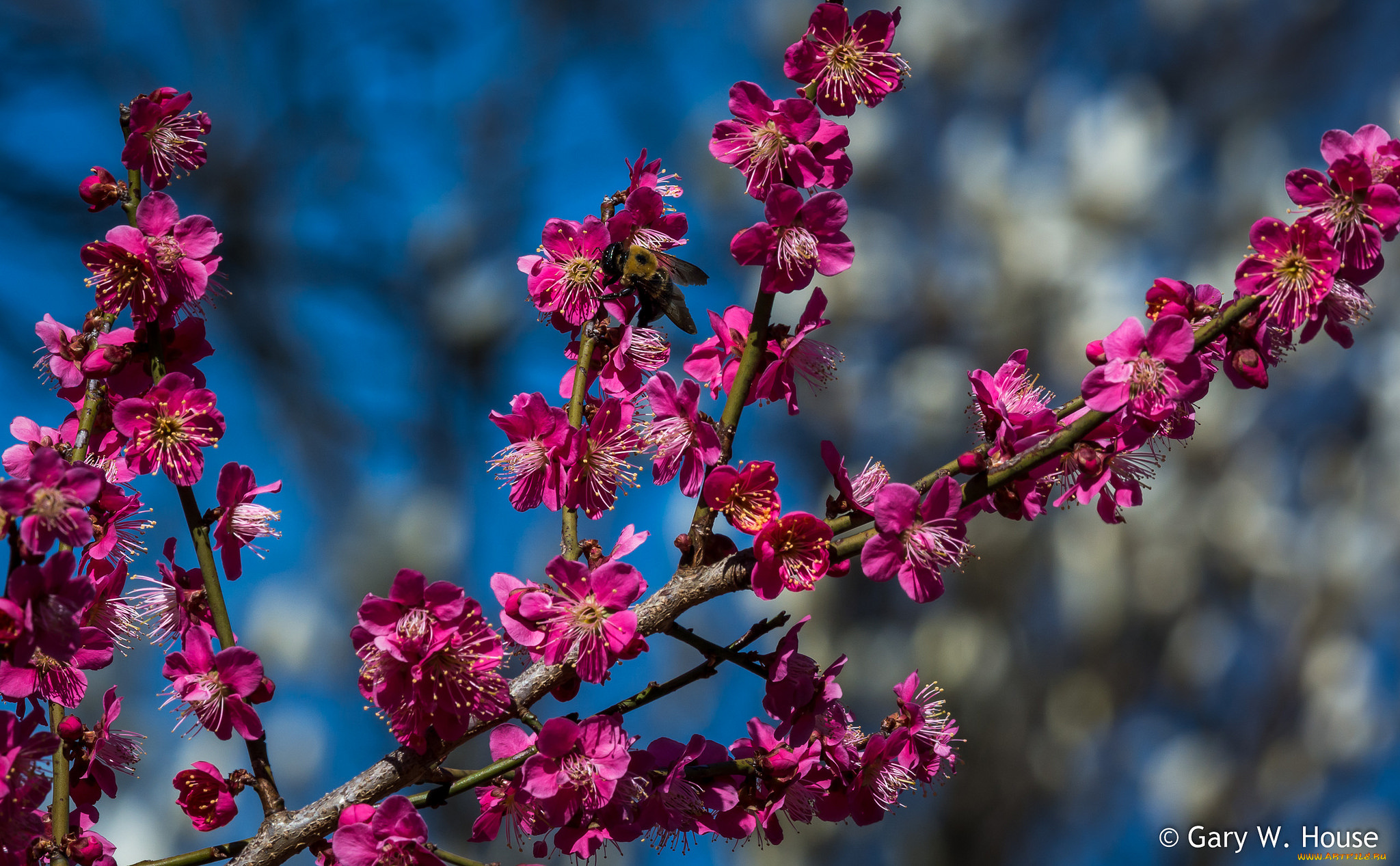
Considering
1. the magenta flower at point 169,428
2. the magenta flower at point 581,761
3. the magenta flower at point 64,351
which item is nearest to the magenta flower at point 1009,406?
the magenta flower at point 581,761

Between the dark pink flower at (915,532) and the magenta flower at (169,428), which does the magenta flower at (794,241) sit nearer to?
the dark pink flower at (915,532)

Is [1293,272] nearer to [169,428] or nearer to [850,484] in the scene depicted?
[850,484]

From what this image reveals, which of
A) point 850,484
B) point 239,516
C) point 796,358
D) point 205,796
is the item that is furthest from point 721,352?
point 205,796

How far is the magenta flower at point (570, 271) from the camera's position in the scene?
2.90 feet

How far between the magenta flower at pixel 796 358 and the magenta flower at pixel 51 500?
1.60ft

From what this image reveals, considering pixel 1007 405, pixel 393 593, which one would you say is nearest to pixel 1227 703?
pixel 1007 405

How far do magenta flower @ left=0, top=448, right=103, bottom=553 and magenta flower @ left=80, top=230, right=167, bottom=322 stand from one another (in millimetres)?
217

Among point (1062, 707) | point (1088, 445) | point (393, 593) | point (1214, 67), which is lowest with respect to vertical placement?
point (393, 593)

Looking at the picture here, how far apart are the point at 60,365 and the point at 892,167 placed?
10.6 feet

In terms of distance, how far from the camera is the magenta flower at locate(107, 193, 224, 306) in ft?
2.59

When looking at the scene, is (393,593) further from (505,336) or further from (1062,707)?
(505,336)

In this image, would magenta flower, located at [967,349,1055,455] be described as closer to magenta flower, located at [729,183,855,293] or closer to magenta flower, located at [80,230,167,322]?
magenta flower, located at [729,183,855,293]

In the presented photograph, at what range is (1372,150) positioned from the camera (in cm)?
77

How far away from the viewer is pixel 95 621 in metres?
0.80
